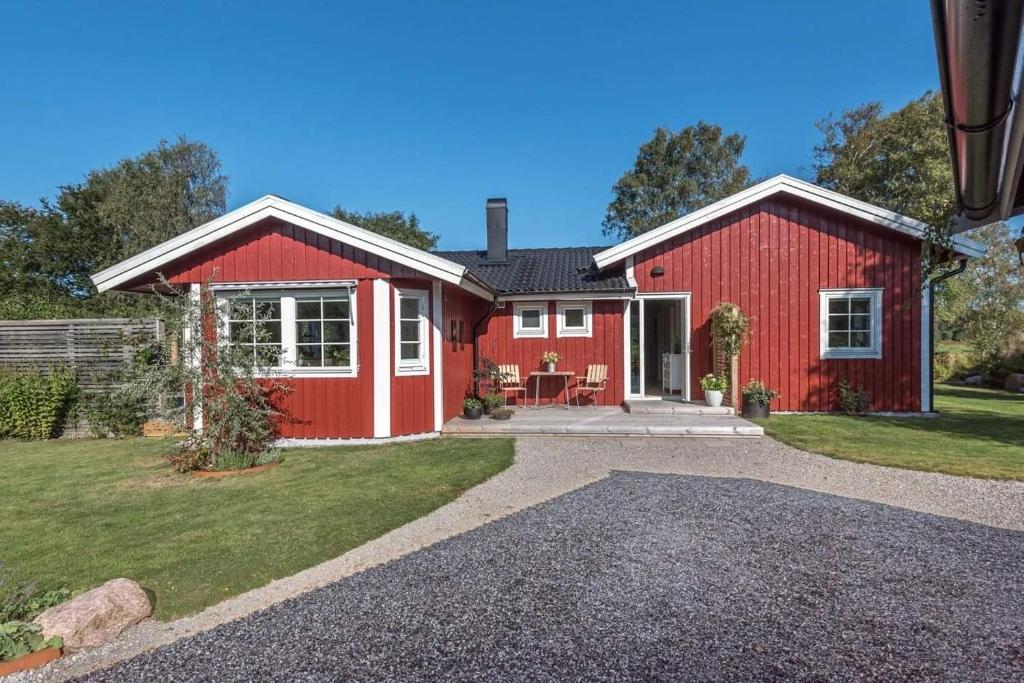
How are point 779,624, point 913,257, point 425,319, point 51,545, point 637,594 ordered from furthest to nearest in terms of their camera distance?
1. point 913,257
2. point 425,319
3. point 51,545
4. point 637,594
5. point 779,624

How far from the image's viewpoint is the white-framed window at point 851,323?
32.0 feet

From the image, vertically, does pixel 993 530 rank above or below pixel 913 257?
below

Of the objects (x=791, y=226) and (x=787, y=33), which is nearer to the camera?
(x=791, y=226)

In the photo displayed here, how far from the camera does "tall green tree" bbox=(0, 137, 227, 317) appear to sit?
79.6ft

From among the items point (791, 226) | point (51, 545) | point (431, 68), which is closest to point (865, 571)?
point (51, 545)

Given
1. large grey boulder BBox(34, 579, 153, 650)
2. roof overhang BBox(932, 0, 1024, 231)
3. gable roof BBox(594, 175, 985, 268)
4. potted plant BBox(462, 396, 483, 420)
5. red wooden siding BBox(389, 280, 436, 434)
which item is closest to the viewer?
roof overhang BBox(932, 0, 1024, 231)

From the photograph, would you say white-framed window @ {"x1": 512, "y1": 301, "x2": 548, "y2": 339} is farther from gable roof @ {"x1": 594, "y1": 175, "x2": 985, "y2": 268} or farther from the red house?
gable roof @ {"x1": 594, "y1": 175, "x2": 985, "y2": 268}

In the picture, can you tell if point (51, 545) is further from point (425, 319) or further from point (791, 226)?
point (791, 226)

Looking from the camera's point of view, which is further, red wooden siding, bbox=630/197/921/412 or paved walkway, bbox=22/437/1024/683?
red wooden siding, bbox=630/197/921/412

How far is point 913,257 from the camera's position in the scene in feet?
31.5

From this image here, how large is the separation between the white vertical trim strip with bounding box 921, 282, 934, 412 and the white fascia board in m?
8.69

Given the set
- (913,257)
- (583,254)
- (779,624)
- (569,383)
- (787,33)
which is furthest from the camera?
(583,254)

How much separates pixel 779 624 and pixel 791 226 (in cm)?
921

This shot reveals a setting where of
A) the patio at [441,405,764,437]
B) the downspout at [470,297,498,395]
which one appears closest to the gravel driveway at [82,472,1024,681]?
the patio at [441,405,764,437]
